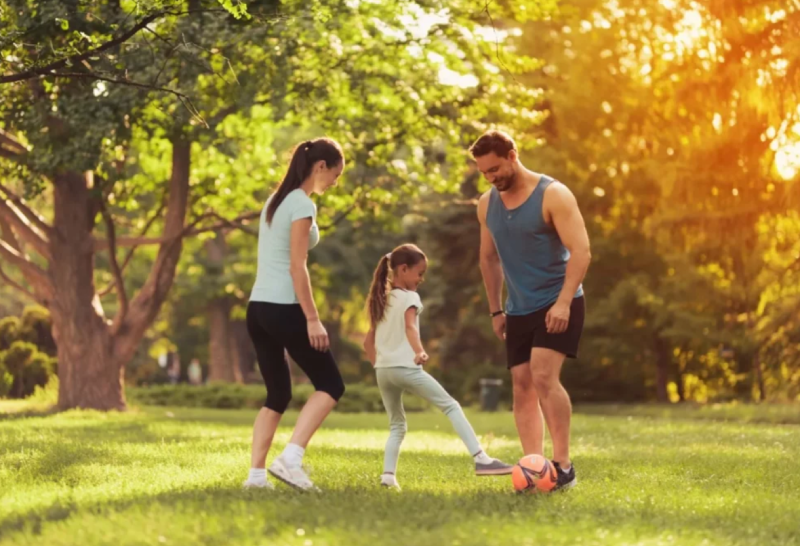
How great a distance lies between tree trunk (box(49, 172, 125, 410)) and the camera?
73.2 feet

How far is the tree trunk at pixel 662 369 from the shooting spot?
37594 mm

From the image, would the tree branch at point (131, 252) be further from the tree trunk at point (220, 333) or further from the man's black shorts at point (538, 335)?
the tree trunk at point (220, 333)

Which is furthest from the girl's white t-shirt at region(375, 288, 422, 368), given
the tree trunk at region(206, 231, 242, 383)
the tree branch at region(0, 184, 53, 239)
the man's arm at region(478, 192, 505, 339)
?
the tree trunk at region(206, 231, 242, 383)

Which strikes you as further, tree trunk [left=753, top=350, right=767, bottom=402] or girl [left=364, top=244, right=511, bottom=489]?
tree trunk [left=753, top=350, right=767, bottom=402]

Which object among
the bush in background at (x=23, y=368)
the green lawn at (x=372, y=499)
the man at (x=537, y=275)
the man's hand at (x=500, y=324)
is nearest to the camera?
the green lawn at (x=372, y=499)

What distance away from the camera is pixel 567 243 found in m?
8.24

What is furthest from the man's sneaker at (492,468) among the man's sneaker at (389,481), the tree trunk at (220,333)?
the tree trunk at (220,333)

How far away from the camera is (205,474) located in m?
9.45

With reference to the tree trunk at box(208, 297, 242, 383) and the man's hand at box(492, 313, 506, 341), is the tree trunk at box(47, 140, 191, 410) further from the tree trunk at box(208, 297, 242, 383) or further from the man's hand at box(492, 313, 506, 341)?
the tree trunk at box(208, 297, 242, 383)

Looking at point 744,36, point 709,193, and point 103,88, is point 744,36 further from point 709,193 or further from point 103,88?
point 103,88

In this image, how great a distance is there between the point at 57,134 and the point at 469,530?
14265mm

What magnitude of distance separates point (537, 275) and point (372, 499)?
6.36 ft

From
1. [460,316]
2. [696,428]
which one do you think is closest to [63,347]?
[696,428]

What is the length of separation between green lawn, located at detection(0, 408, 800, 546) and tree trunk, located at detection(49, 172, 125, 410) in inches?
319
